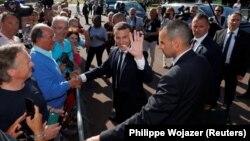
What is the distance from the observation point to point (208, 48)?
5215 mm

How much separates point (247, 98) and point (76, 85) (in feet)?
18.3

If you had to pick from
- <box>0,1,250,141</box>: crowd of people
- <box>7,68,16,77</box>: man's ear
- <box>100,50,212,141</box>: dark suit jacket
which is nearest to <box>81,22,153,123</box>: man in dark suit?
<box>0,1,250,141</box>: crowd of people

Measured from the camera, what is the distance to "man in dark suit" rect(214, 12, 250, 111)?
6680 mm

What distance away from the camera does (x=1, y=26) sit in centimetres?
586

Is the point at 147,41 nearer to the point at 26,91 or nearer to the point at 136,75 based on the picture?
the point at 136,75

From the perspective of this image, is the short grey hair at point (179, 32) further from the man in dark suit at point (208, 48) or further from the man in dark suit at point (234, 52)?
the man in dark suit at point (234, 52)

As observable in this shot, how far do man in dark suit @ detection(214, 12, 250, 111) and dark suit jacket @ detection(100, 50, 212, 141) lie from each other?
3.89 metres

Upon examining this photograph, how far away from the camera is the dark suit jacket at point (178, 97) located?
2.94 meters

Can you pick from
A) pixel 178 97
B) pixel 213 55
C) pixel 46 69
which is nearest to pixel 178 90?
pixel 178 97

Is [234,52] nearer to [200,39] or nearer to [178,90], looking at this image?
[200,39]

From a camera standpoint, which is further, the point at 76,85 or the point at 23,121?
the point at 76,85

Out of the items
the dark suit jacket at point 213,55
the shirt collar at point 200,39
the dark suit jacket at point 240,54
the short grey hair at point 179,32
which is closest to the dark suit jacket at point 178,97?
the short grey hair at point 179,32

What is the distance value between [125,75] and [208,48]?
1.73 metres

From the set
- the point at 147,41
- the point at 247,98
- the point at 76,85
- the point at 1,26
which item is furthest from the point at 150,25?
the point at 76,85
